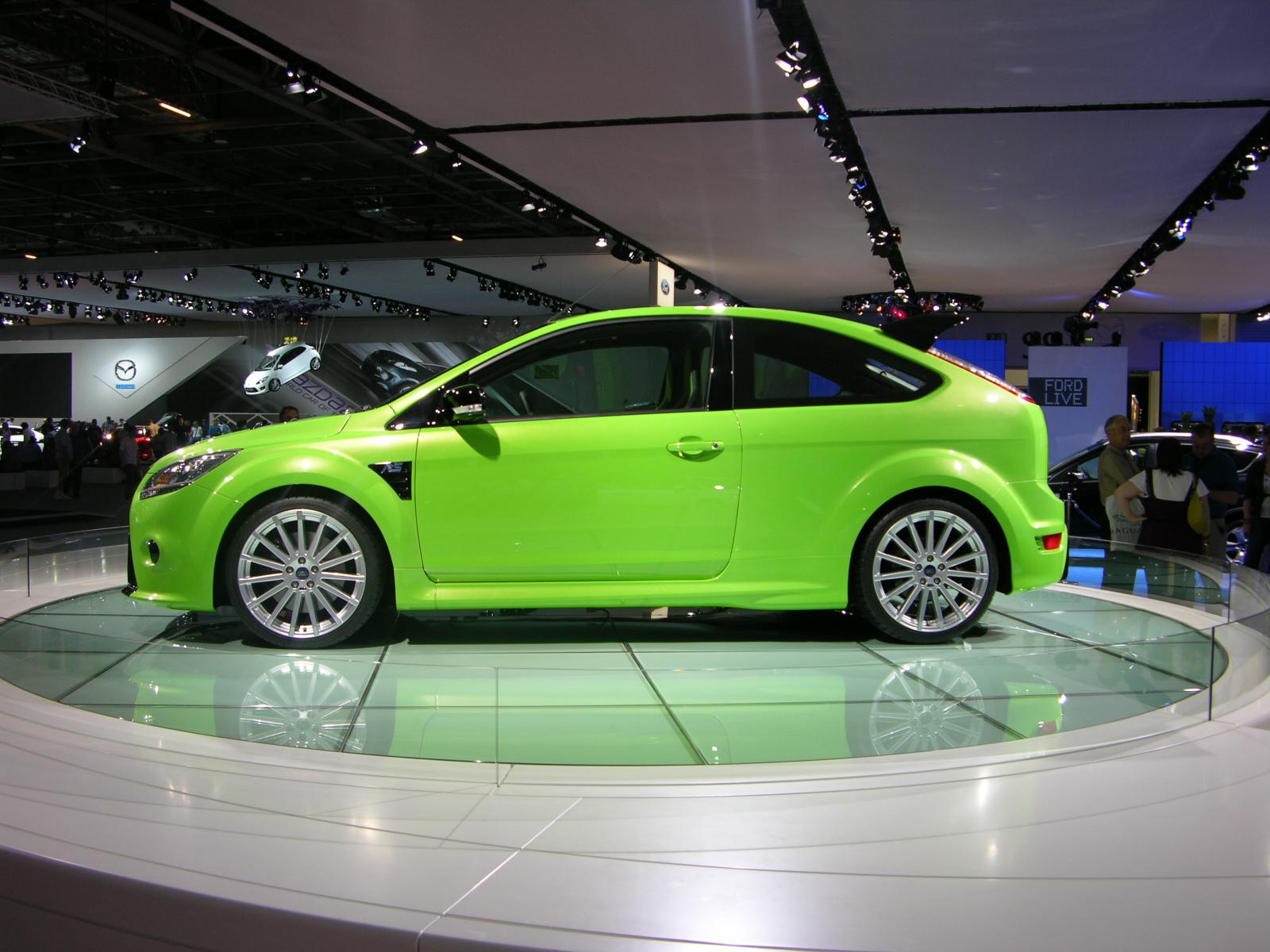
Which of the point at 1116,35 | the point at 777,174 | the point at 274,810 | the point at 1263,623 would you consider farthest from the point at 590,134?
the point at 274,810

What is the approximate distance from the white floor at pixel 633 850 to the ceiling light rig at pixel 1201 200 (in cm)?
640

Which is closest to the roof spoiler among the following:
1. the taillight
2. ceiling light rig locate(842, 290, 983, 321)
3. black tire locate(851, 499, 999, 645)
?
the taillight

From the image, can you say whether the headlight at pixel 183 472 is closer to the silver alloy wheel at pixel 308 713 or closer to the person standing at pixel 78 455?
the silver alloy wheel at pixel 308 713

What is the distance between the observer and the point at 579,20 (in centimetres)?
553

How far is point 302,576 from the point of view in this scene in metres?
3.66

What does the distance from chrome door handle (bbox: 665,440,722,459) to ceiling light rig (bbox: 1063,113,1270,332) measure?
5562 millimetres

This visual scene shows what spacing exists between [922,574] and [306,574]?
7.15ft

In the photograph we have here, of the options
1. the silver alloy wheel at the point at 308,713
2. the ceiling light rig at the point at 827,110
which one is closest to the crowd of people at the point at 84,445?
the ceiling light rig at the point at 827,110

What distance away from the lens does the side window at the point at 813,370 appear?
3811 mm

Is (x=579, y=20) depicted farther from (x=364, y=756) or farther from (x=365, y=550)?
(x=364, y=756)

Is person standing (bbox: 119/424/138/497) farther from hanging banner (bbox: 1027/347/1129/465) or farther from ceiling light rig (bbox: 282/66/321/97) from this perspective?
hanging banner (bbox: 1027/347/1129/465)

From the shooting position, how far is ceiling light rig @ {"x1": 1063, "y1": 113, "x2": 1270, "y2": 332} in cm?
742

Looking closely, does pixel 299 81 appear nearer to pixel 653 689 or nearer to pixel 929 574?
pixel 929 574

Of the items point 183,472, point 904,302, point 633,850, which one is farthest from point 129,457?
point 633,850
